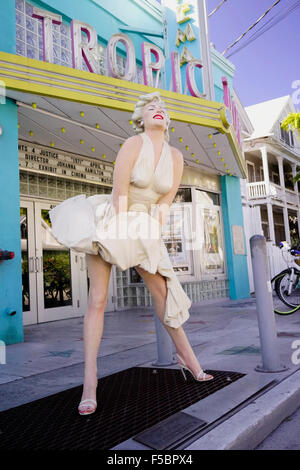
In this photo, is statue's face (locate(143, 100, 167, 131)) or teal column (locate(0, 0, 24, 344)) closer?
statue's face (locate(143, 100, 167, 131))

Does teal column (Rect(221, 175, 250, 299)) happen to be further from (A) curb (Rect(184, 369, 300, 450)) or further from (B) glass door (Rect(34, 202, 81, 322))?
(A) curb (Rect(184, 369, 300, 450))

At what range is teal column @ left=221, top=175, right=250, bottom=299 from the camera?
1004 centimetres

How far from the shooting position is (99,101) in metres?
5.32

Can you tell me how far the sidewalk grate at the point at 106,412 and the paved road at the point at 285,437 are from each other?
0.43 m

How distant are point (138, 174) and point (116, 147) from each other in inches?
204

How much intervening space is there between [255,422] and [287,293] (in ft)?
16.1

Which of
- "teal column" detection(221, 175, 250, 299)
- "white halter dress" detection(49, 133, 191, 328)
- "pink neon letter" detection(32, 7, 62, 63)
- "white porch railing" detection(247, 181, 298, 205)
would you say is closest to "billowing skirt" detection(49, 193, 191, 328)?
"white halter dress" detection(49, 133, 191, 328)

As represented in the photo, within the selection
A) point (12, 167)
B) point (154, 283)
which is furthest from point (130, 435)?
point (12, 167)

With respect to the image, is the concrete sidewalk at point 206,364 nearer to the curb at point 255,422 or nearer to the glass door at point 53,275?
the curb at point 255,422

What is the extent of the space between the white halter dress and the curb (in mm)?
675

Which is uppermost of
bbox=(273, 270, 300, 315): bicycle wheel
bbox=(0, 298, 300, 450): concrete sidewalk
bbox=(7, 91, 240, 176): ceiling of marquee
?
bbox=(7, 91, 240, 176): ceiling of marquee

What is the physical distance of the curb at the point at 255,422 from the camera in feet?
5.35
